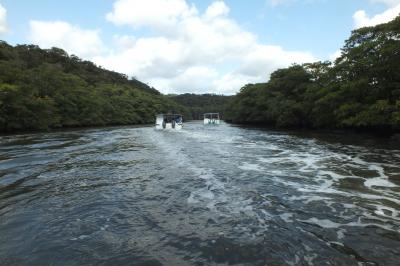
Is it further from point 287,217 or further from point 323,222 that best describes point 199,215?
point 323,222

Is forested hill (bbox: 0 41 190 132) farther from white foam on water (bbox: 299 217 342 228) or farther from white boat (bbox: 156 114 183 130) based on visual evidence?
white foam on water (bbox: 299 217 342 228)

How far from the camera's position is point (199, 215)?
25.5 feet

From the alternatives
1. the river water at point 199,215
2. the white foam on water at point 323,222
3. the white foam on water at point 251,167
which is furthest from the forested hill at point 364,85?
the white foam on water at point 323,222

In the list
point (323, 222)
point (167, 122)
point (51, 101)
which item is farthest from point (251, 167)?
point (51, 101)

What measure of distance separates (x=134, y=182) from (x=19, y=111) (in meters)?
32.0

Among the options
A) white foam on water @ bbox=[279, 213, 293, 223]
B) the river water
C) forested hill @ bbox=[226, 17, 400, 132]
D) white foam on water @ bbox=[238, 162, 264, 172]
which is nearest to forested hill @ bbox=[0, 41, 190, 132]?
the river water

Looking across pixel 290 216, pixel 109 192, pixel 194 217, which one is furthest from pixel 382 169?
pixel 109 192

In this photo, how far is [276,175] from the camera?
1265cm

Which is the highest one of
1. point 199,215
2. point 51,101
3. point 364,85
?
point 364,85

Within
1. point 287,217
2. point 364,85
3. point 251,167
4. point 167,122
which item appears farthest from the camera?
point 167,122

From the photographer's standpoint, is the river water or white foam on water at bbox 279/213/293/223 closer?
the river water

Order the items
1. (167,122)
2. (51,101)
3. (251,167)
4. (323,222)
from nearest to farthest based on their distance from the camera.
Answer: (323,222), (251,167), (51,101), (167,122)

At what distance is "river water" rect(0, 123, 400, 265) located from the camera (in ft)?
18.5

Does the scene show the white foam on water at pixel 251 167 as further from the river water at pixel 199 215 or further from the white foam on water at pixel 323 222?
the white foam on water at pixel 323 222
